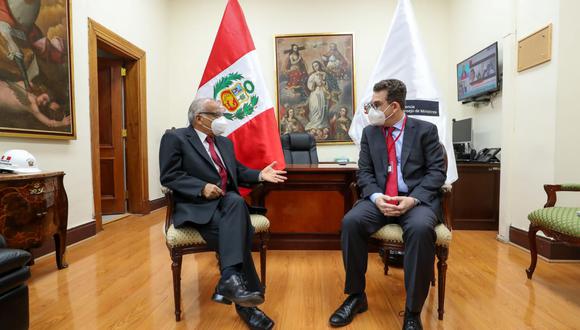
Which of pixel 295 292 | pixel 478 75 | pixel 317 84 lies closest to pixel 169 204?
pixel 295 292

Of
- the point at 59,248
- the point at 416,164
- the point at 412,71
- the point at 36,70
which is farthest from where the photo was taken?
the point at 36,70

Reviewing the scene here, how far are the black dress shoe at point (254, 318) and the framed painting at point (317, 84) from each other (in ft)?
12.4

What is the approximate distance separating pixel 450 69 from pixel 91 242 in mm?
5534

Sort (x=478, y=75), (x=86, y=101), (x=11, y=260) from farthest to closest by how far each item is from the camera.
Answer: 1. (x=478, y=75)
2. (x=86, y=101)
3. (x=11, y=260)

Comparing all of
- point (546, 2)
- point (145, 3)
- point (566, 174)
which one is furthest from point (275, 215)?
point (145, 3)

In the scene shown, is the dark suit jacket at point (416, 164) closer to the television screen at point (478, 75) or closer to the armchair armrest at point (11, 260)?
the armchair armrest at point (11, 260)

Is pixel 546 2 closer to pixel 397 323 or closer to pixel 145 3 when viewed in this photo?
pixel 397 323

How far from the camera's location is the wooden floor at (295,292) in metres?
1.67

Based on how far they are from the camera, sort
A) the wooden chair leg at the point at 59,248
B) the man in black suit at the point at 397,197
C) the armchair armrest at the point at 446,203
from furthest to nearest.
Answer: the wooden chair leg at the point at 59,248 → the armchair armrest at the point at 446,203 → the man in black suit at the point at 397,197

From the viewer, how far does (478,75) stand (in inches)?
157

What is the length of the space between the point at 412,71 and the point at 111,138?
13.5 feet

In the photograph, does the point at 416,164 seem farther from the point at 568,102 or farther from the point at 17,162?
the point at 17,162

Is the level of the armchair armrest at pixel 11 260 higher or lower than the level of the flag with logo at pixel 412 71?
lower

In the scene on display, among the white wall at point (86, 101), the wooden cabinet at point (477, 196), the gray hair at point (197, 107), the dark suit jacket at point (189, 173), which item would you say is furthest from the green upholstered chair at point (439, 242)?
the white wall at point (86, 101)
